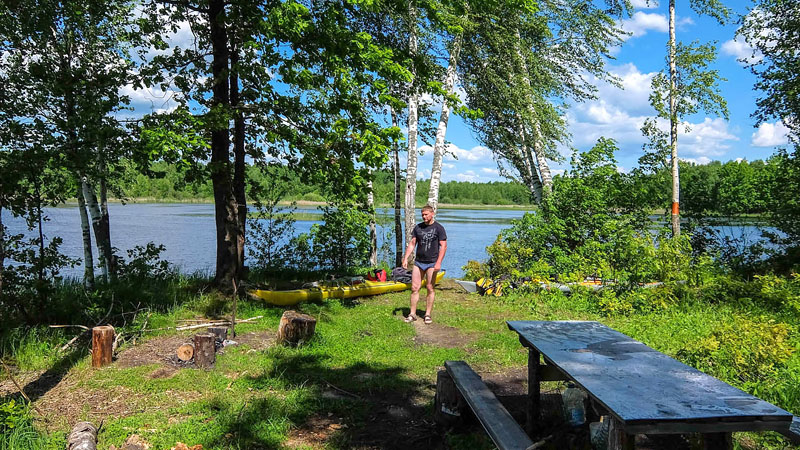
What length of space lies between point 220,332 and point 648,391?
5.93 meters

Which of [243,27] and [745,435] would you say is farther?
[243,27]

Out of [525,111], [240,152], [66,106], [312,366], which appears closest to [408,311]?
[312,366]

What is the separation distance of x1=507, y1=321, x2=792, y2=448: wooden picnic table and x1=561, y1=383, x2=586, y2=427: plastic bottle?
1.90 feet

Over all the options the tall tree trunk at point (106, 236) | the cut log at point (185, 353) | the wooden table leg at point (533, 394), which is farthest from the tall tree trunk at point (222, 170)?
the wooden table leg at point (533, 394)

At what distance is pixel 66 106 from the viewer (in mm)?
9180

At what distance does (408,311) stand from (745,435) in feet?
19.1

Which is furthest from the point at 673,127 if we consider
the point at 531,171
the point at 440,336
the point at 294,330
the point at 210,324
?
the point at 210,324

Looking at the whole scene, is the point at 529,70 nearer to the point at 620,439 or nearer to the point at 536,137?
the point at 536,137

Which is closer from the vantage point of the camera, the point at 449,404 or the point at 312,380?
the point at 449,404

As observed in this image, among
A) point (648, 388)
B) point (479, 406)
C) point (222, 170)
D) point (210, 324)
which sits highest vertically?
point (222, 170)

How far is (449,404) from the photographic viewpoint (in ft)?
14.1

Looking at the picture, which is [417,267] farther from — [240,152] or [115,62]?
[115,62]

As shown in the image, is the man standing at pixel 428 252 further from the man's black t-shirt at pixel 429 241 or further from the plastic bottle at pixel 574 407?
the plastic bottle at pixel 574 407

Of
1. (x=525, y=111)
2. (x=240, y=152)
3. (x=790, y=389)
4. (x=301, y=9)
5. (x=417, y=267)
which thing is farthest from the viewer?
(x=525, y=111)
